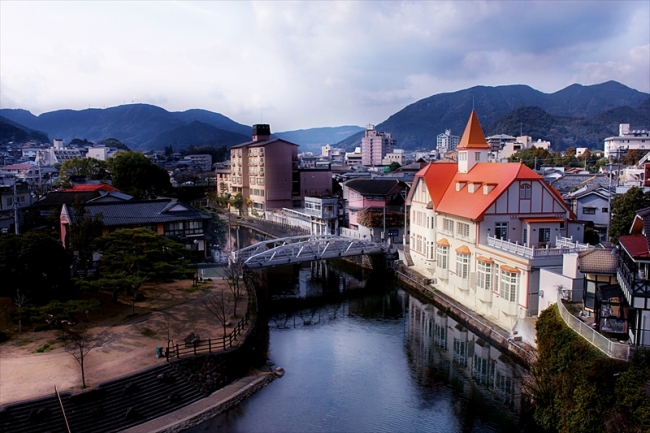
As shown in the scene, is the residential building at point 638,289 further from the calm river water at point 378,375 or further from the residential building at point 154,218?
the residential building at point 154,218

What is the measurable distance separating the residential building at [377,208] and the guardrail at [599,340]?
77.2 feet

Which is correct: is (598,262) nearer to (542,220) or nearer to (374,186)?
(542,220)

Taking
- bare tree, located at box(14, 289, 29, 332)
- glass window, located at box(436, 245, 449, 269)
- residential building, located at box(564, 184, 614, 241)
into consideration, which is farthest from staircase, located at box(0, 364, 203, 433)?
residential building, located at box(564, 184, 614, 241)

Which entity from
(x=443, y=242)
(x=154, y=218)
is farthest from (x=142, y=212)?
(x=443, y=242)

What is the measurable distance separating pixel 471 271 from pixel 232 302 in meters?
12.1

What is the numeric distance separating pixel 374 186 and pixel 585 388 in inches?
1183

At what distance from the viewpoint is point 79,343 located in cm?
1598

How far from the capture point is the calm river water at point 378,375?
15470 mm

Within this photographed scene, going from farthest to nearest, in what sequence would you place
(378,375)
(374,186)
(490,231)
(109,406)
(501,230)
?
(374,186) → (501,230) → (490,231) → (378,375) → (109,406)

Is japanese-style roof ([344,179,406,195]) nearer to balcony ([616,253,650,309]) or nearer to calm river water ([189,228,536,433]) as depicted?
calm river water ([189,228,536,433])

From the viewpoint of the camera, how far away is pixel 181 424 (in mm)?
14500

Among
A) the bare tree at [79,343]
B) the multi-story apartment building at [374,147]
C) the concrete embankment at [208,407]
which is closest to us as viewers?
the concrete embankment at [208,407]

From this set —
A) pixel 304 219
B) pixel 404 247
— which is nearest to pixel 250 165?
pixel 304 219

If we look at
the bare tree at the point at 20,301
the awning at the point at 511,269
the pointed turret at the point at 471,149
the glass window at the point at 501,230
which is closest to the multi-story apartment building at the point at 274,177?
the pointed turret at the point at 471,149
